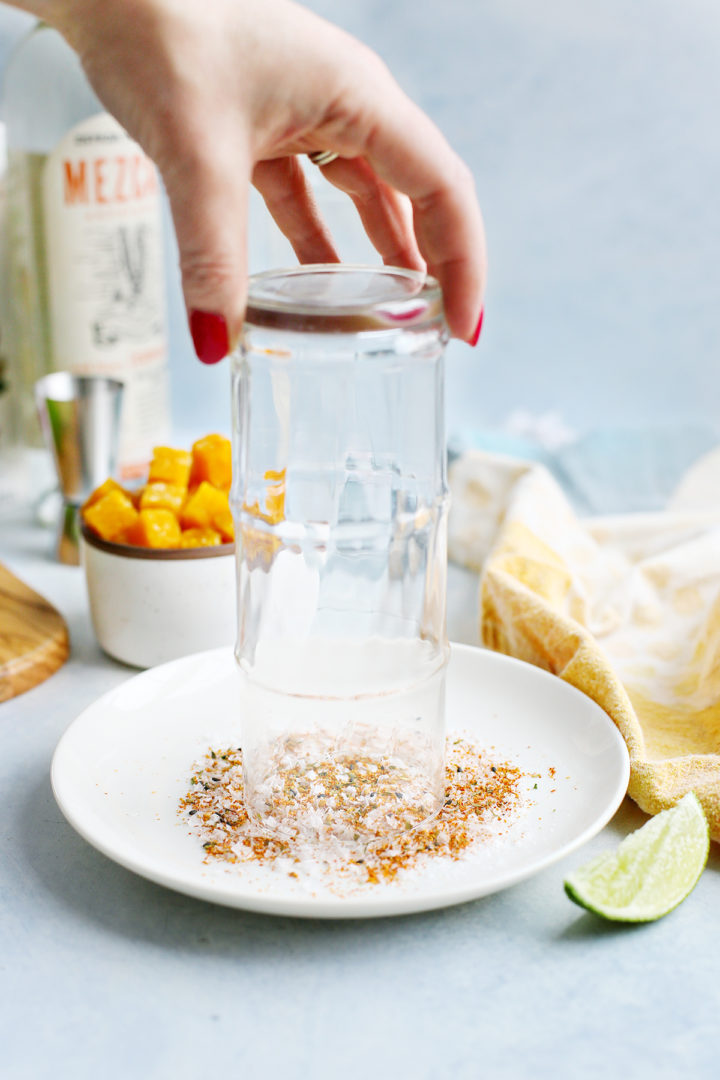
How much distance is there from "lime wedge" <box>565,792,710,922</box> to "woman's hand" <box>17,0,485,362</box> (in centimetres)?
34

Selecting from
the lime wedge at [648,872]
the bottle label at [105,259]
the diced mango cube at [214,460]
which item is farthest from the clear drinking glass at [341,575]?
the bottle label at [105,259]

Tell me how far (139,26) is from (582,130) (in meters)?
1.21

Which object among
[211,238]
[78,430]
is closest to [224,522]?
[78,430]

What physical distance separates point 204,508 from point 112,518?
0.08m

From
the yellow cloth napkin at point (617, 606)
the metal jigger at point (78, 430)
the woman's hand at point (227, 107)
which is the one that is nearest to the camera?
the woman's hand at point (227, 107)

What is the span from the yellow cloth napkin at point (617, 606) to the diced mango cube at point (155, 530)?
0.26 m

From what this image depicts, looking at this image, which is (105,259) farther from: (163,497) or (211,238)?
(211,238)

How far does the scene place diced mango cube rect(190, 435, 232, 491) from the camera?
94cm

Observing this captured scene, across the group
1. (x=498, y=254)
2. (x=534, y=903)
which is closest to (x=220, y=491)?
(x=534, y=903)

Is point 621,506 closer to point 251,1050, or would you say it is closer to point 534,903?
point 534,903

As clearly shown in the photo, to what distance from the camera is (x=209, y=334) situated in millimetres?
568

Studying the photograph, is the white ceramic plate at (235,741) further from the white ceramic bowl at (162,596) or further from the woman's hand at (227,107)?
the woman's hand at (227,107)

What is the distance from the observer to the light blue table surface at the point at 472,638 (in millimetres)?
550

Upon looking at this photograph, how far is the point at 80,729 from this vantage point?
29.7 inches
